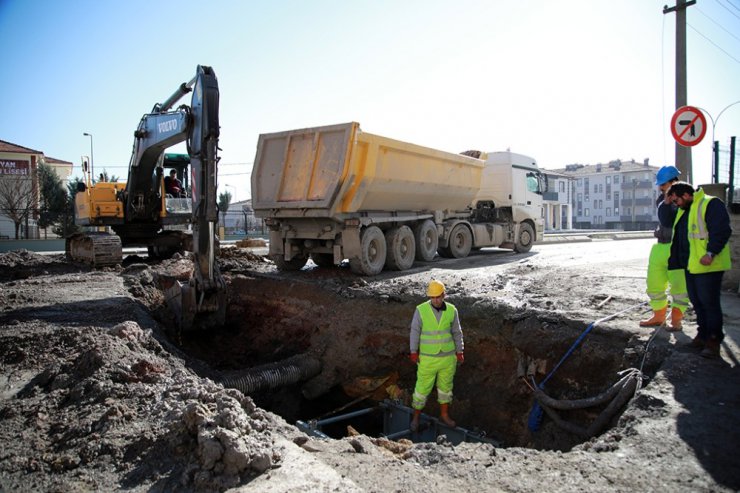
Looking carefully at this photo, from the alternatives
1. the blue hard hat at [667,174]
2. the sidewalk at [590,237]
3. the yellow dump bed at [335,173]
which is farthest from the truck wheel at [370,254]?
the sidewalk at [590,237]

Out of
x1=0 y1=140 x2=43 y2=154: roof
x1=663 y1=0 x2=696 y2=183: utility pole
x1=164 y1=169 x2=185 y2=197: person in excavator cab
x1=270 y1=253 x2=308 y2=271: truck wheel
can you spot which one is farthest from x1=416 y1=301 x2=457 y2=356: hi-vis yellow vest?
x1=0 y1=140 x2=43 y2=154: roof

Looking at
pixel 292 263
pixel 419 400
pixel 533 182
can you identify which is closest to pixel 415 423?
pixel 419 400

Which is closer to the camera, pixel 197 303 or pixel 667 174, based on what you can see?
pixel 667 174

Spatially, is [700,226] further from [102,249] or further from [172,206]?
[102,249]

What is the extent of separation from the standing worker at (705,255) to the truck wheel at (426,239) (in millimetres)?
6878

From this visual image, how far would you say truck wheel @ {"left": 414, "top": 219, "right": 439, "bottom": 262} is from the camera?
11633 mm

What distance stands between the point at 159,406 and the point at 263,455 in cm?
122

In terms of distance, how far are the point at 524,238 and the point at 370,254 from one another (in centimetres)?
802

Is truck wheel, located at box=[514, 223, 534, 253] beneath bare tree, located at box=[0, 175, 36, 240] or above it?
beneath

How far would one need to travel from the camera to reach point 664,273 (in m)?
5.57

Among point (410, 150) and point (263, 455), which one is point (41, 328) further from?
point (410, 150)

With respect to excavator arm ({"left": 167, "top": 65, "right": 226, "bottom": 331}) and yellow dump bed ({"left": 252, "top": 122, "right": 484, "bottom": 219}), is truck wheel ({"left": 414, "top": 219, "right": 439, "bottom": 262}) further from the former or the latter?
excavator arm ({"left": 167, "top": 65, "right": 226, "bottom": 331})

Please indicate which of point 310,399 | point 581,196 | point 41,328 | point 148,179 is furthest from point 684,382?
point 581,196

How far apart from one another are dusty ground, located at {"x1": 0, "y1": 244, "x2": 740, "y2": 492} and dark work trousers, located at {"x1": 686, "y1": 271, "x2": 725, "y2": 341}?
0.28 metres
